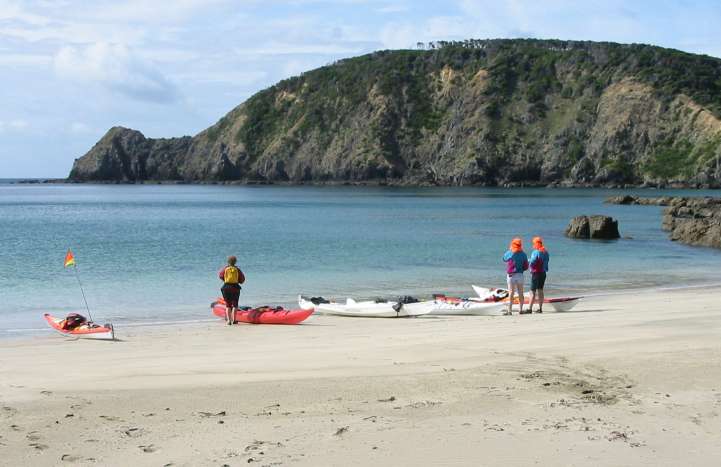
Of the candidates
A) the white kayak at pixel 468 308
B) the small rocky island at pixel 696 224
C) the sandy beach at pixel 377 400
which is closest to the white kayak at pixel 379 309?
the white kayak at pixel 468 308

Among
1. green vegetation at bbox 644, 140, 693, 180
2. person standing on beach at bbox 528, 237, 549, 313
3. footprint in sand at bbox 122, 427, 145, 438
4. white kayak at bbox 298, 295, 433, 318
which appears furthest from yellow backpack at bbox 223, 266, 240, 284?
green vegetation at bbox 644, 140, 693, 180

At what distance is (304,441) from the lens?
7969 millimetres

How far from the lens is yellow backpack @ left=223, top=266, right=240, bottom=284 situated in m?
18.2

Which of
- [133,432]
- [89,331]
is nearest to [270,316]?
[89,331]

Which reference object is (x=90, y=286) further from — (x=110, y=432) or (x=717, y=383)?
(x=717, y=383)

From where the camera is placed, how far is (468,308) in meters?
18.9

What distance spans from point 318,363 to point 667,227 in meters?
47.9

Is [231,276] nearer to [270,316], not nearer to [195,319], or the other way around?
[270,316]

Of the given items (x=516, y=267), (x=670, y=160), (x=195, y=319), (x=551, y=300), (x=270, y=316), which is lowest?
(x=195, y=319)

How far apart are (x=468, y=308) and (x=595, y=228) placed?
30938 mm

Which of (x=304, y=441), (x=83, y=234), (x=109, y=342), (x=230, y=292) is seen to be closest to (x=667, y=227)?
(x=83, y=234)

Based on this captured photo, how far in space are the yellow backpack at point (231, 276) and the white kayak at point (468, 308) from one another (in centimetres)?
460

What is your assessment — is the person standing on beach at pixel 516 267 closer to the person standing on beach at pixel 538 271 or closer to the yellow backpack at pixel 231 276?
the person standing on beach at pixel 538 271

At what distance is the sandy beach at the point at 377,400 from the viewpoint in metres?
7.66
